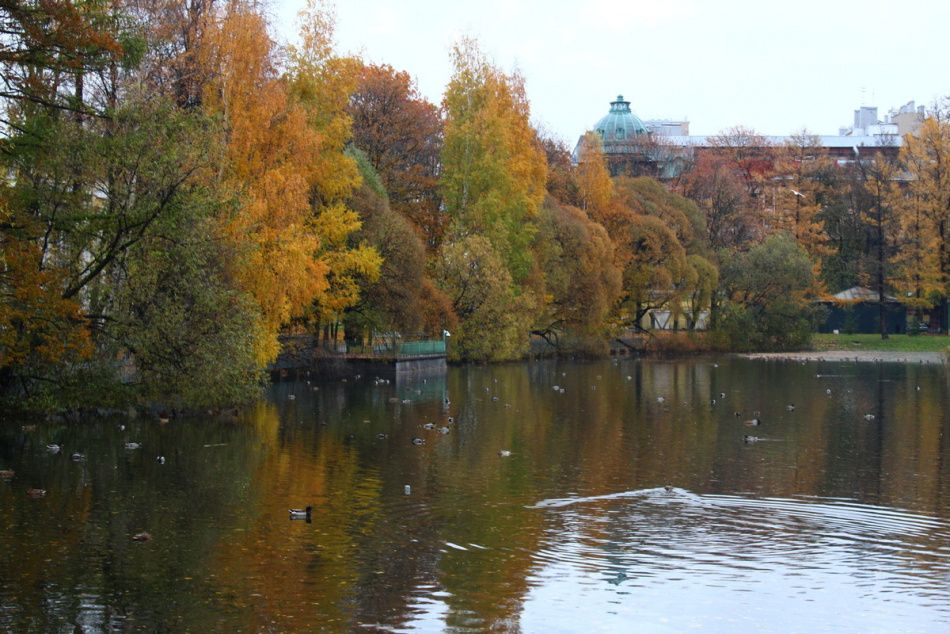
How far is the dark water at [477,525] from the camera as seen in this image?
10.6 metres

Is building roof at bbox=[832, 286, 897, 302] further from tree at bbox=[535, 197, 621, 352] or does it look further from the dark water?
the dark water

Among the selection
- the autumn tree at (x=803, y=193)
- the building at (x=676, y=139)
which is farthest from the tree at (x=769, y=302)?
the building at (x=676, y=139)

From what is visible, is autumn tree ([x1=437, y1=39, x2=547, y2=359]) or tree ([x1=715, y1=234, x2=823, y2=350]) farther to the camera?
tree ([x1=715, y1=234, x2=823, y2=350])

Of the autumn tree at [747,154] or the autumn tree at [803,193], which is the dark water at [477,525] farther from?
the autumn tree at [747,154]

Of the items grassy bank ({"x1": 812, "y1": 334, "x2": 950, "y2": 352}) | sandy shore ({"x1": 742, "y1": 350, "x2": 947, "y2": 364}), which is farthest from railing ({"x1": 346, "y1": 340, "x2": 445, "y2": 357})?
grassy bank ({"x1": 812, "y1": 334, "x2": 950, "y2": 352})

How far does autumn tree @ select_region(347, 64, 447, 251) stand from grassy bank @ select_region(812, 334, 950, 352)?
95.3 feet

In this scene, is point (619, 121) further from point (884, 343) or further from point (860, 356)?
point (860, 356)

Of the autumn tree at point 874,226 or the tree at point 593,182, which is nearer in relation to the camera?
the tree at point 593,182

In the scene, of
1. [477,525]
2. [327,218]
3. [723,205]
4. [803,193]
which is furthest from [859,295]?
[477,525]

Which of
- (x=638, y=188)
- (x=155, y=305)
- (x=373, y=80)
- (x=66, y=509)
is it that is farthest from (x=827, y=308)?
(x=66, y=509)

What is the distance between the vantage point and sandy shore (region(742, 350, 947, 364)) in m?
58.7

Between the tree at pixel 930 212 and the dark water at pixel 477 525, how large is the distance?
4505 centimetres

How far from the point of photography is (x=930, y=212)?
68.6 meters

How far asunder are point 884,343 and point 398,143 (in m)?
36.3
